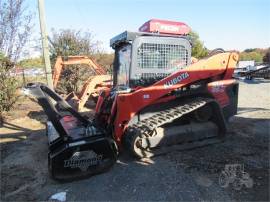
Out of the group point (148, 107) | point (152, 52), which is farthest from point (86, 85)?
point (148, 107)

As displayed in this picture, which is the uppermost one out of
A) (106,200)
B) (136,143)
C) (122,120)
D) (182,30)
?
→ (182,30)

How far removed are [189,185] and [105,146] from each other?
136cm

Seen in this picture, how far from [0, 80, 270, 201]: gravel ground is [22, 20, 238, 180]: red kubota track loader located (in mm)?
246

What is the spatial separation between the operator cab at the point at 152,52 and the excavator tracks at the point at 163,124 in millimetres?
729

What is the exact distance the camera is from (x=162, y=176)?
432 cm

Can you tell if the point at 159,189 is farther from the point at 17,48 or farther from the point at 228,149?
the point at 17,48

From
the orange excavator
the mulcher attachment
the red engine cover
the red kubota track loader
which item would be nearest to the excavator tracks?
the red kubota track loader

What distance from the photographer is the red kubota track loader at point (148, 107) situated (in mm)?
4504

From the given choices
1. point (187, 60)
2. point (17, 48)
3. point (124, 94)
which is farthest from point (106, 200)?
point (17, 48)

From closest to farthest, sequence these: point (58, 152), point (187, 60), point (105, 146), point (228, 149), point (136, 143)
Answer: point (58, 152) < point (105, 146) < point (136, 143) < point (228, 149) < point (187, 60)

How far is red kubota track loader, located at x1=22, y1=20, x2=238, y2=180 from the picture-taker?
4504 mm

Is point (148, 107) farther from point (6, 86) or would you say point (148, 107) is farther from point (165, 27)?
point (6, 86)

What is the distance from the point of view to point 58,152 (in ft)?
14.0

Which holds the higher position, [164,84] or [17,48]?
[17,48]
